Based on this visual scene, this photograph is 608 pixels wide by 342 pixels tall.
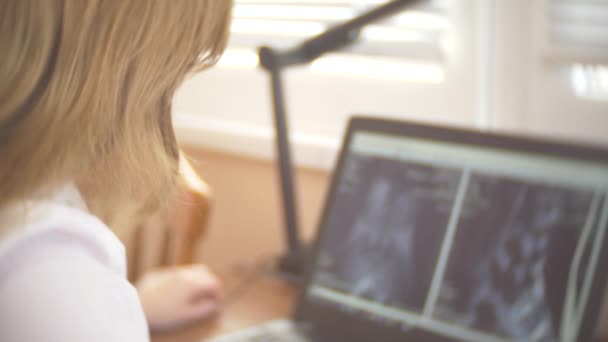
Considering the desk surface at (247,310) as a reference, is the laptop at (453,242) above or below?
above

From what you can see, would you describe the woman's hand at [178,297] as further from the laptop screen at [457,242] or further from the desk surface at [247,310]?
the laptop screen at [457,242]

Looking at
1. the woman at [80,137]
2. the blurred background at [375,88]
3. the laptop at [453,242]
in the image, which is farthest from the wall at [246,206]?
the woman at [80,137]

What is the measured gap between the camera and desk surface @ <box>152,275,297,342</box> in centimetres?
94

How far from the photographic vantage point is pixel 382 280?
0.86m

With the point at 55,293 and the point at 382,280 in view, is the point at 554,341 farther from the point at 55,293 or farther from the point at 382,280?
the point at 55,293

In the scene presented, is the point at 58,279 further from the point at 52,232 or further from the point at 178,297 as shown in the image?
the point at 178,297

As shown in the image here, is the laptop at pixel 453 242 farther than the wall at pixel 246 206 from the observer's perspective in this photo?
No

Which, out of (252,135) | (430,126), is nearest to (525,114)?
(430,126)

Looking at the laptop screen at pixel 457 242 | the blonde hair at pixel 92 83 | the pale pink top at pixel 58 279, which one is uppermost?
the blonde hair at pixel 92 83

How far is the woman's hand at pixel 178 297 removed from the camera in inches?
37.6

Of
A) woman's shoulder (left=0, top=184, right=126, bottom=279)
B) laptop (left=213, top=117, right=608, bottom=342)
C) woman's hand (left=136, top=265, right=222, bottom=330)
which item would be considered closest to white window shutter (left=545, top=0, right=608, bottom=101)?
laptop (left=213, top=117, right=608, bottom=342)

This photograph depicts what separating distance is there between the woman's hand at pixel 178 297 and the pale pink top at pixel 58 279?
441mm

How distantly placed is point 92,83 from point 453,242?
458 mm

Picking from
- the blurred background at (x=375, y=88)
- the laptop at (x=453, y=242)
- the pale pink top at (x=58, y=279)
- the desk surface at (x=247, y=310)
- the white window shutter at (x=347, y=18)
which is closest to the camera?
the pale pink top at (x=58, y=279)
